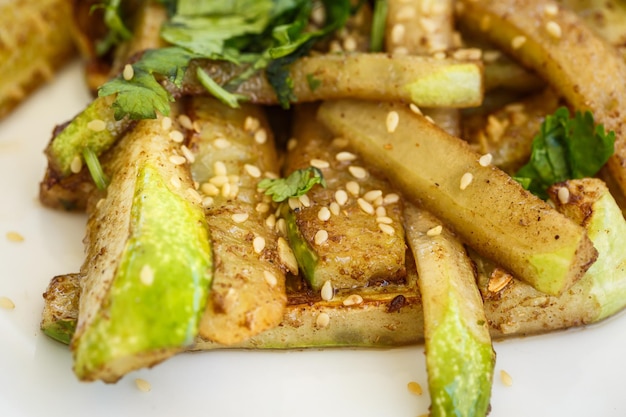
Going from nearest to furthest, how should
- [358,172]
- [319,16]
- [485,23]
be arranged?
[358,172] < [485,23] < [319,16]

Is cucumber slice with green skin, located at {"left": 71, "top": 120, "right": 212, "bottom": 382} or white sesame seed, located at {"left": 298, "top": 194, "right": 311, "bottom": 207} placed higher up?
cucumber slice with green skin, located at {"left": 71, "top": 120, "right": 212, "bottom": 382}

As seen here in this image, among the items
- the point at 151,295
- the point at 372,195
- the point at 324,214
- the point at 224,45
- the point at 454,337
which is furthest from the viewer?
the point at 224,45

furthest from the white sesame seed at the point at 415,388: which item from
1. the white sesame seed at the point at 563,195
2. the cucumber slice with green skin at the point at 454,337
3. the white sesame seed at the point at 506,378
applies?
the white sesame seed at the point at 563,195

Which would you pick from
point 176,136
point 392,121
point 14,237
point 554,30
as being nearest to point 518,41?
point 554,30

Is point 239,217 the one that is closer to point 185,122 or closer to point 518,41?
point 185,122

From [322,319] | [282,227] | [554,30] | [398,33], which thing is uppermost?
[554,30]

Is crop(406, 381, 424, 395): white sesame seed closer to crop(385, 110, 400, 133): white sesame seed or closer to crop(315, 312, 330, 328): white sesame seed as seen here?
crop(315, 312, 330, 328): white sesame seed

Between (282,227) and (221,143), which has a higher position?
(221,143)

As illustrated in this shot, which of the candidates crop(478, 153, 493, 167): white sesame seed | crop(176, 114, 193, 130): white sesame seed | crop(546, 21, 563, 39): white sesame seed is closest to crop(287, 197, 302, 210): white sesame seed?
crop(176, 114, 193, 130): white sesame seed
